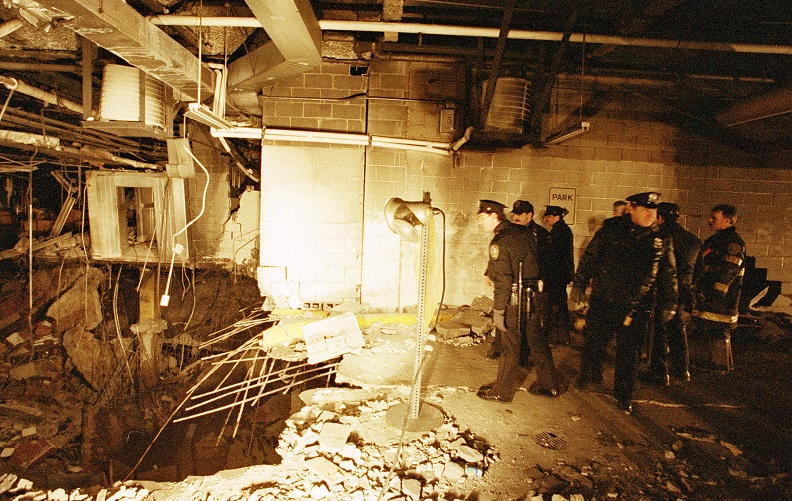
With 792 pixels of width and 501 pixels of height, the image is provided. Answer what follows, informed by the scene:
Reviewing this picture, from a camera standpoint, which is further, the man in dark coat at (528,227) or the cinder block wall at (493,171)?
the cinder block wall at (493,171)

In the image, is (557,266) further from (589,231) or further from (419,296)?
(419,296)

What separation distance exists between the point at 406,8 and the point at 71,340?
933cm

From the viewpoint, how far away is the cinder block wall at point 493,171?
18.2 feet

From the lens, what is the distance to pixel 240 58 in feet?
16.3

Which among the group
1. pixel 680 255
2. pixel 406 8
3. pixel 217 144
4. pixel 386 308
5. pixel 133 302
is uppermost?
pixel 406 8

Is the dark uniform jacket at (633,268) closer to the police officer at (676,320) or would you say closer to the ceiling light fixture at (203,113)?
the police officer at (676,320)

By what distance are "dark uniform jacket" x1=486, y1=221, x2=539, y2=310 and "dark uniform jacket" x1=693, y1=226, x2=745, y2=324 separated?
2.56 meters

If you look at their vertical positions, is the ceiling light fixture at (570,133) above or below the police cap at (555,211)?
above

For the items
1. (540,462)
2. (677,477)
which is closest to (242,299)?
(540,462)

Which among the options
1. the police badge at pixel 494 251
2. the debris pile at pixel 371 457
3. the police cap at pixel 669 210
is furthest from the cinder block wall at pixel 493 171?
the debris pile at pixel 371 457

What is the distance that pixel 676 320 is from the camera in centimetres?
418

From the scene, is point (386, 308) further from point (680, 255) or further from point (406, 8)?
point (406, 8)

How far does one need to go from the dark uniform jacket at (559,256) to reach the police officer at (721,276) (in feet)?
4.81

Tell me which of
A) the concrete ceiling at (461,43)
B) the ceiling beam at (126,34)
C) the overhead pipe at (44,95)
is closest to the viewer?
the ceiling beam at (126,34)
